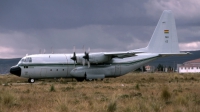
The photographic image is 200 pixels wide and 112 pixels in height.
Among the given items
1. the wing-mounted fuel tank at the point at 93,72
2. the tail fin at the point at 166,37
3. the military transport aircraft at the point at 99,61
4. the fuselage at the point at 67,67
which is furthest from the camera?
the tail fin at the point at 166,37

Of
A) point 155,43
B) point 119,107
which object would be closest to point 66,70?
point 155,43

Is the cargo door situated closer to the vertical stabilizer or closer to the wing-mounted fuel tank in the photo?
the wing-mounted fuel tank

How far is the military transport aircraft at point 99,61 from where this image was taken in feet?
143

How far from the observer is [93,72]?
4547 centimetres

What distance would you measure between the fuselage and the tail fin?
74.0 inches

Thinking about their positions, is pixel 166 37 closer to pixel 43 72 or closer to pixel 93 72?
pixel 93 72

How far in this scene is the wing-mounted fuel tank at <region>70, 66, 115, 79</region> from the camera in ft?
145

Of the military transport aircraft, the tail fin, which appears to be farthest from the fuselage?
the tail fin

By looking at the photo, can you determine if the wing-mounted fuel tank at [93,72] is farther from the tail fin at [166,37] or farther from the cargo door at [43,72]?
the tail fin at [166,37]

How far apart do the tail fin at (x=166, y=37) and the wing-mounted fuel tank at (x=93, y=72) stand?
21.0ft

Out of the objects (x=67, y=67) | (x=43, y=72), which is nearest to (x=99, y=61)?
(x=67, y=67)

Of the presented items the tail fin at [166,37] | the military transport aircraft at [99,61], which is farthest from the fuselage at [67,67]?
the tail fin at [166,37]

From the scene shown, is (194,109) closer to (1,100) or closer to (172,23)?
(1,100)

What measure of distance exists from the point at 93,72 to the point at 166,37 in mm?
10879
